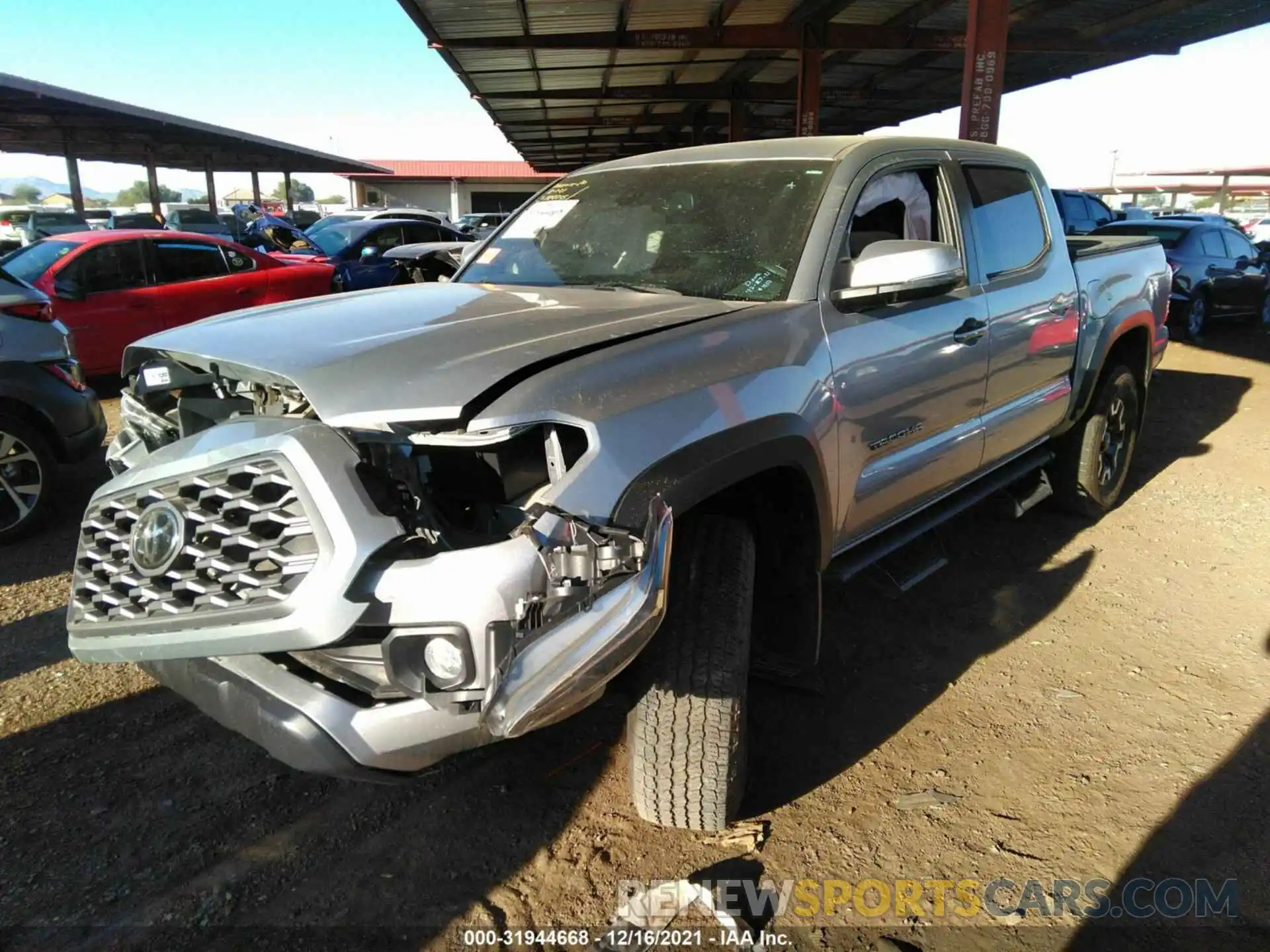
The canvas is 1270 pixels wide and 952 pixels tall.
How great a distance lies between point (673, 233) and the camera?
3.30m

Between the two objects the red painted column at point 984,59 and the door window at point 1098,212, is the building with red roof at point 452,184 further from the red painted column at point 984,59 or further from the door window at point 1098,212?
the red painted column at point 984,59

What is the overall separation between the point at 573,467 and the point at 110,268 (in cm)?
810

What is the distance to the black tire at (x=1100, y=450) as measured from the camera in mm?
4910

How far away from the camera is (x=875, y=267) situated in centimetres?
279

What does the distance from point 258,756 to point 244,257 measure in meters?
7.92

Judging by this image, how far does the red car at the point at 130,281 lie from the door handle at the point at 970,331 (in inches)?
286

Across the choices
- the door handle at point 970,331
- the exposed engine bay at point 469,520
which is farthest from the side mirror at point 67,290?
the door handle at point 970,331

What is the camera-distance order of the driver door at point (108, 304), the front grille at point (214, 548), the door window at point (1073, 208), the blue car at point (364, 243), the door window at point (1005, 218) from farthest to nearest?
the door window at point (1073, 208) → the blue car at point (364, 243) → the driver door at point (108, 304) → the door window at point (1005, 218) → the front grille at point (214, 548)

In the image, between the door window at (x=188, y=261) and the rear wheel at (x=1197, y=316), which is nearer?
the door window at (x=188, y=261)

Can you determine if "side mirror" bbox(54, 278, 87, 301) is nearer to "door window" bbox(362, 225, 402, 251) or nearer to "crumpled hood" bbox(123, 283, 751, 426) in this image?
"door window" bbox(362, 225, 402, 251)

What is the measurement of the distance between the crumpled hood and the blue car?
6.80m

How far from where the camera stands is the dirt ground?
2277 mm

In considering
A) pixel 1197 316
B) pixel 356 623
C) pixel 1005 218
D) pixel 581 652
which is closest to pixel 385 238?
pixel 1005 218

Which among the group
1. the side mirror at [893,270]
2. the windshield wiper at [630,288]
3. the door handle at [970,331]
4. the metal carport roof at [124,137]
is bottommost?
the door handle at [970,331]
